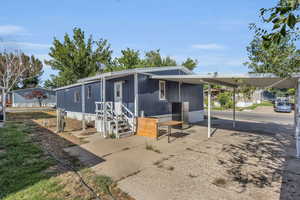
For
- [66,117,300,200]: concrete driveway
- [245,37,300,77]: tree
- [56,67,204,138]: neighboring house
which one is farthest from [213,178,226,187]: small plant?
[56,67,204,138]: neighboring house

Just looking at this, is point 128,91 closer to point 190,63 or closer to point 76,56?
point 76,56

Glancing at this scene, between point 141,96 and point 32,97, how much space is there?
28.5 m

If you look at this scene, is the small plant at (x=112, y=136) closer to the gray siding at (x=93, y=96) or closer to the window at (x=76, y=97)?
the gray siding at (x=93, y=96)

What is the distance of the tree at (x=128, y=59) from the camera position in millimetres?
27422

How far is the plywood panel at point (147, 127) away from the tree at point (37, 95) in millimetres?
28001

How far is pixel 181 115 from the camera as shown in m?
9.69

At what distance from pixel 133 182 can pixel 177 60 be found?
3850 cm

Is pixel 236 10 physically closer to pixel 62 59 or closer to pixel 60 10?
pixel 60 10

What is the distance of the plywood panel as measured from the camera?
7291 mm

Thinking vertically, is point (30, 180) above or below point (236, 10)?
below

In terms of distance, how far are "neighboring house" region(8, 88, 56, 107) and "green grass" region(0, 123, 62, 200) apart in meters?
26.4

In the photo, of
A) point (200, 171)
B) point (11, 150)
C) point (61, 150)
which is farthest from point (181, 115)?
point (11, 150)

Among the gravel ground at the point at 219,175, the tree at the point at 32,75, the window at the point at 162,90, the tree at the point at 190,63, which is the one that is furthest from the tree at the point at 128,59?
A: the gravel ground at the point at 219,175

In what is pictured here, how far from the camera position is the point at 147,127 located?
24.9 feet
